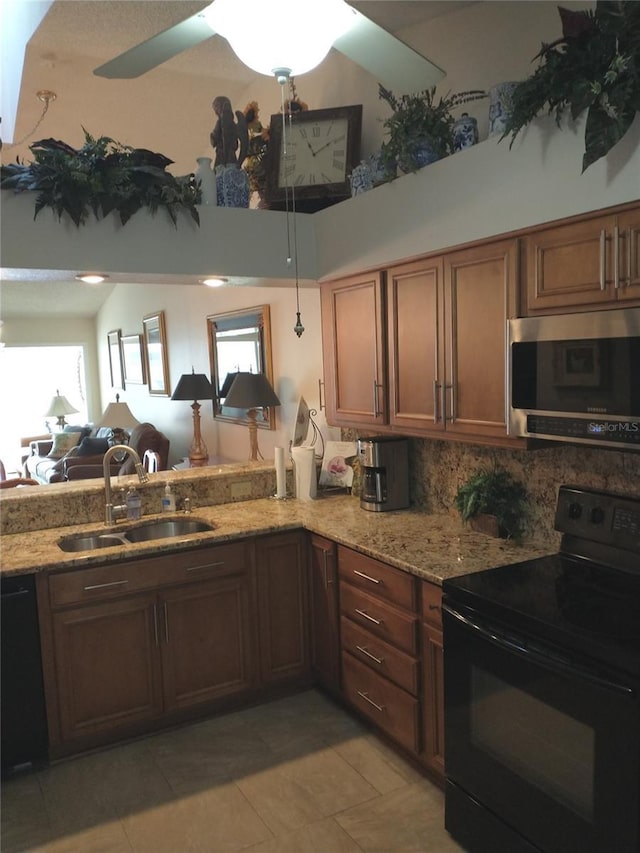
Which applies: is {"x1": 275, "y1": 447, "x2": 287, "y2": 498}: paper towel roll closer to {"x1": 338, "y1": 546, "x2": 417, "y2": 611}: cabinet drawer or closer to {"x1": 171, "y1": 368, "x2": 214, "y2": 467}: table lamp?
{"x1": 338, "y1": 546, "x2": 417, "y2": 611}: cabinet drawer

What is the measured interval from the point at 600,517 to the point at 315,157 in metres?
2.23

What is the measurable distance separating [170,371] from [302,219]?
3.71 m

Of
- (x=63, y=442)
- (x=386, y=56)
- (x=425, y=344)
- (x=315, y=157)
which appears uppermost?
(x=315, y=157)

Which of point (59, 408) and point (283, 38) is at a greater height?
point (283, 38)

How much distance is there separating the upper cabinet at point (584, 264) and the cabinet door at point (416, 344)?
466 millimetres

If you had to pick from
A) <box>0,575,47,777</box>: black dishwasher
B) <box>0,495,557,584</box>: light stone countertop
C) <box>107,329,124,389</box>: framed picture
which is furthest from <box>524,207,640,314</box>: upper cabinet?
<box>107,329,124,389</box>: framed picture

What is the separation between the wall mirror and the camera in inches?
176

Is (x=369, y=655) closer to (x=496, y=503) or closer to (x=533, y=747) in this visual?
(x=496, y=503)

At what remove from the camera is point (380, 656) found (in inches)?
100

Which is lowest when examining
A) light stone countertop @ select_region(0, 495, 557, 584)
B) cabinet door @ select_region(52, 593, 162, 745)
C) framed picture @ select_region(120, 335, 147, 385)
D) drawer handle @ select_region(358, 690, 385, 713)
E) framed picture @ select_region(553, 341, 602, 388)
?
drawer handle @ select_region(358, 690, 385, 713)

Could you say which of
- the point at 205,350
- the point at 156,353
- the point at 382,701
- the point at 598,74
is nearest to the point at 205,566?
the point at 382,701

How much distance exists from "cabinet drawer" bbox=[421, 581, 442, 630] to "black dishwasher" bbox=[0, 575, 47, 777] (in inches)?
57.1

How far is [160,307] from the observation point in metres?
6.72

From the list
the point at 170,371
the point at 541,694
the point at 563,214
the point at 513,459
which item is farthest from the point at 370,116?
the point at 170,371
